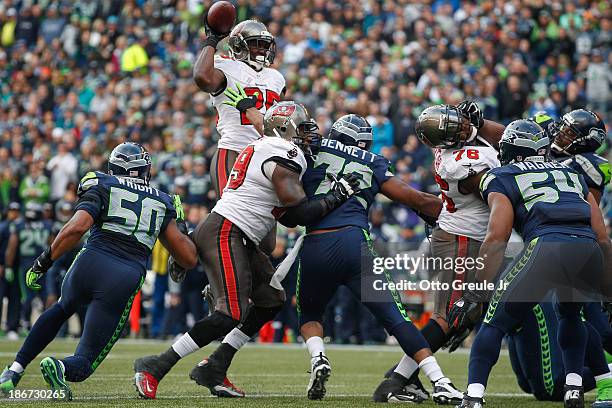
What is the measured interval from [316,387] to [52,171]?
11.6 meters

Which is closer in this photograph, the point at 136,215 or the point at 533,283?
the point at 533,283

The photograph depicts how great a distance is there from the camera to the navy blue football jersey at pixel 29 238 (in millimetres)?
16109

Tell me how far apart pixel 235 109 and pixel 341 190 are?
50.9 inches

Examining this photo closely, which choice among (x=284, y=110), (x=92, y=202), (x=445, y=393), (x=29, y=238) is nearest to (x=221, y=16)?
(x=284, y=110)

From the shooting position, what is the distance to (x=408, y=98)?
17141mm

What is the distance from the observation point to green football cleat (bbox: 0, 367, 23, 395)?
7478 millimetres

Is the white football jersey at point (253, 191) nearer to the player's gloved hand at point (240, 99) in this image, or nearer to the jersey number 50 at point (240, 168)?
the jersey number 50 at point (240, 168)

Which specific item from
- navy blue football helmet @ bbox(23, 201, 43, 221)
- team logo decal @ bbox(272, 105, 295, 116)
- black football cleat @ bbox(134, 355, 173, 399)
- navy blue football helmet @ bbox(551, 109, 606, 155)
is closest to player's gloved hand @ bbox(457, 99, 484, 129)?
navy blue football helmet @ bbox(551, 109, 606, 155)

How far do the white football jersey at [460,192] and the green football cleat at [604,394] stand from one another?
1358 mm

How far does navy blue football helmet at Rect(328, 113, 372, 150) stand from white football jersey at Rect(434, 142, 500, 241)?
1.71 feet

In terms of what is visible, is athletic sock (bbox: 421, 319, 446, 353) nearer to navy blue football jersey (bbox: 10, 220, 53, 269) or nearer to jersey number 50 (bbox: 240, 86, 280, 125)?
jersey number 50 (bbox: 240, 86, 280, 125)

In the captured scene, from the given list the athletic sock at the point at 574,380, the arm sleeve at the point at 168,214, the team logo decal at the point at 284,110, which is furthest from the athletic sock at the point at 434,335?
the arm sleeve at the point at 168,214

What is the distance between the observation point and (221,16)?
26.9 ft

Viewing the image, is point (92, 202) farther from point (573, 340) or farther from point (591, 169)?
point (591, 169)
